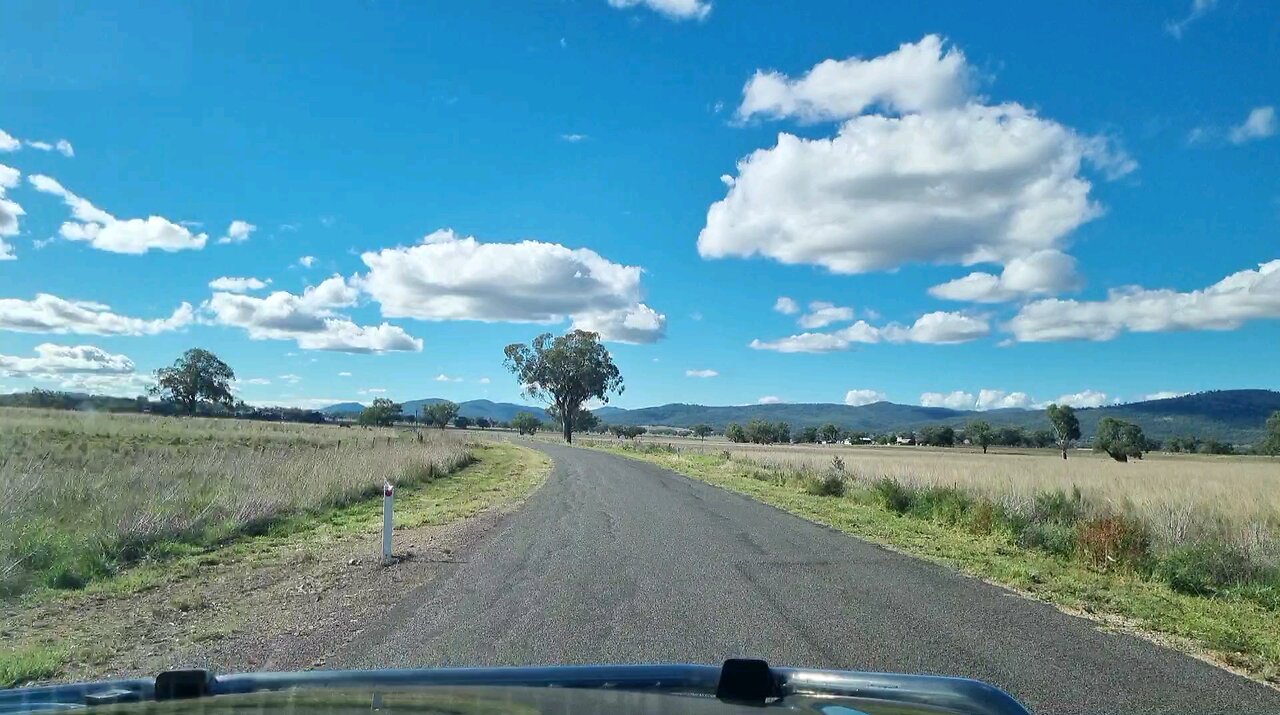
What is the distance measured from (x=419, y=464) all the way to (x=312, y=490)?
30.7ft

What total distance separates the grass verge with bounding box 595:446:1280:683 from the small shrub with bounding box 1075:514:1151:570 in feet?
0.70

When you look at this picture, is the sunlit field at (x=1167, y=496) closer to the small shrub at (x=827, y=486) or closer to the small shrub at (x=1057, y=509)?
the small shrub at (x=1057, y=509)

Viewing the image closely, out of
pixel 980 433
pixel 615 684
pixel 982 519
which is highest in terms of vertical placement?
pixel 980 433

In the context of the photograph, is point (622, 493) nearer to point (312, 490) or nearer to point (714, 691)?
point (312, 490)

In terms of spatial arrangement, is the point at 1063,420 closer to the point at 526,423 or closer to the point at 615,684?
the point at 526,423

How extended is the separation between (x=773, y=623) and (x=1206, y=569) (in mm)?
6597

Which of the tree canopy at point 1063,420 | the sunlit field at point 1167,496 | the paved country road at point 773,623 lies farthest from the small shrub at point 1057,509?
the tree canopy at point 1063,420

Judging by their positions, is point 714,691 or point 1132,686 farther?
point 1132,686

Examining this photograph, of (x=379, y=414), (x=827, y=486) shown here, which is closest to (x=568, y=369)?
(x=379, y=414)

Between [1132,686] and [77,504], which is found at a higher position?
[77,504]

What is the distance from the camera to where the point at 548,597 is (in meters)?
8.64

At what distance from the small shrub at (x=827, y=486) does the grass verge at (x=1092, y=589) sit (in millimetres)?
4604

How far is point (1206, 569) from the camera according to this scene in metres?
10.4

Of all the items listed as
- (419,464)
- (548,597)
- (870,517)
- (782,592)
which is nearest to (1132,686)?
(782,592)
